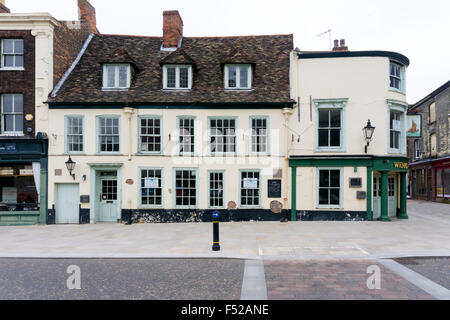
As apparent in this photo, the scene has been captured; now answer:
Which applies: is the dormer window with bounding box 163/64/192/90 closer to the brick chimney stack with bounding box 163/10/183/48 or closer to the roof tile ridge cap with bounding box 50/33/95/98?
the brick chimney stack with bounding box 163/10/183/48

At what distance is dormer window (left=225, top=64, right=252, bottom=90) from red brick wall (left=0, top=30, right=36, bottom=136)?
384 inches

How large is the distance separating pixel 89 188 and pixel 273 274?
36.5 ft

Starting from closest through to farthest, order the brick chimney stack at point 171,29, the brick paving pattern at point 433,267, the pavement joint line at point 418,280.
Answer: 1. the pavement joint line at point 418,280
2. the brick paving pattern at point 433,267
3. the brick chimney stack at point 171,29

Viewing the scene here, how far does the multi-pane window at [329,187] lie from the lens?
564 inches

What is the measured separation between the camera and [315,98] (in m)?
14.4

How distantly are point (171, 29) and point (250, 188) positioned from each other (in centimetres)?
1045

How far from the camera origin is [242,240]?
1010 cm

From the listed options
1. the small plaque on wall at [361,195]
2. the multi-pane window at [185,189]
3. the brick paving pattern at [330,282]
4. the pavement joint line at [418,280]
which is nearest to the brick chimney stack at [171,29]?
the multi-pane window at [185,189]

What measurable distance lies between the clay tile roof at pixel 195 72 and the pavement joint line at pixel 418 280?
8969 millimetres

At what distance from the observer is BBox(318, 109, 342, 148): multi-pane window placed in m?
14.5

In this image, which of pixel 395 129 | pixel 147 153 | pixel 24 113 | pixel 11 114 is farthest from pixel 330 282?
pixel 11 114

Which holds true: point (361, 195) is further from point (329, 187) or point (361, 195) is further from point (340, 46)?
point (340, 46)

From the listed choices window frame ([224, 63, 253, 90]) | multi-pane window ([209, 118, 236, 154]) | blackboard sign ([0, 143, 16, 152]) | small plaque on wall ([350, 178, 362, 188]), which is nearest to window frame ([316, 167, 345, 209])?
small plaque on wall ([350, 178, 362, 188])

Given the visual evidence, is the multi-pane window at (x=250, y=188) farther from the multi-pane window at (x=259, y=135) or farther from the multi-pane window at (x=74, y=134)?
the multi-pane window at (x=74, y=134)
